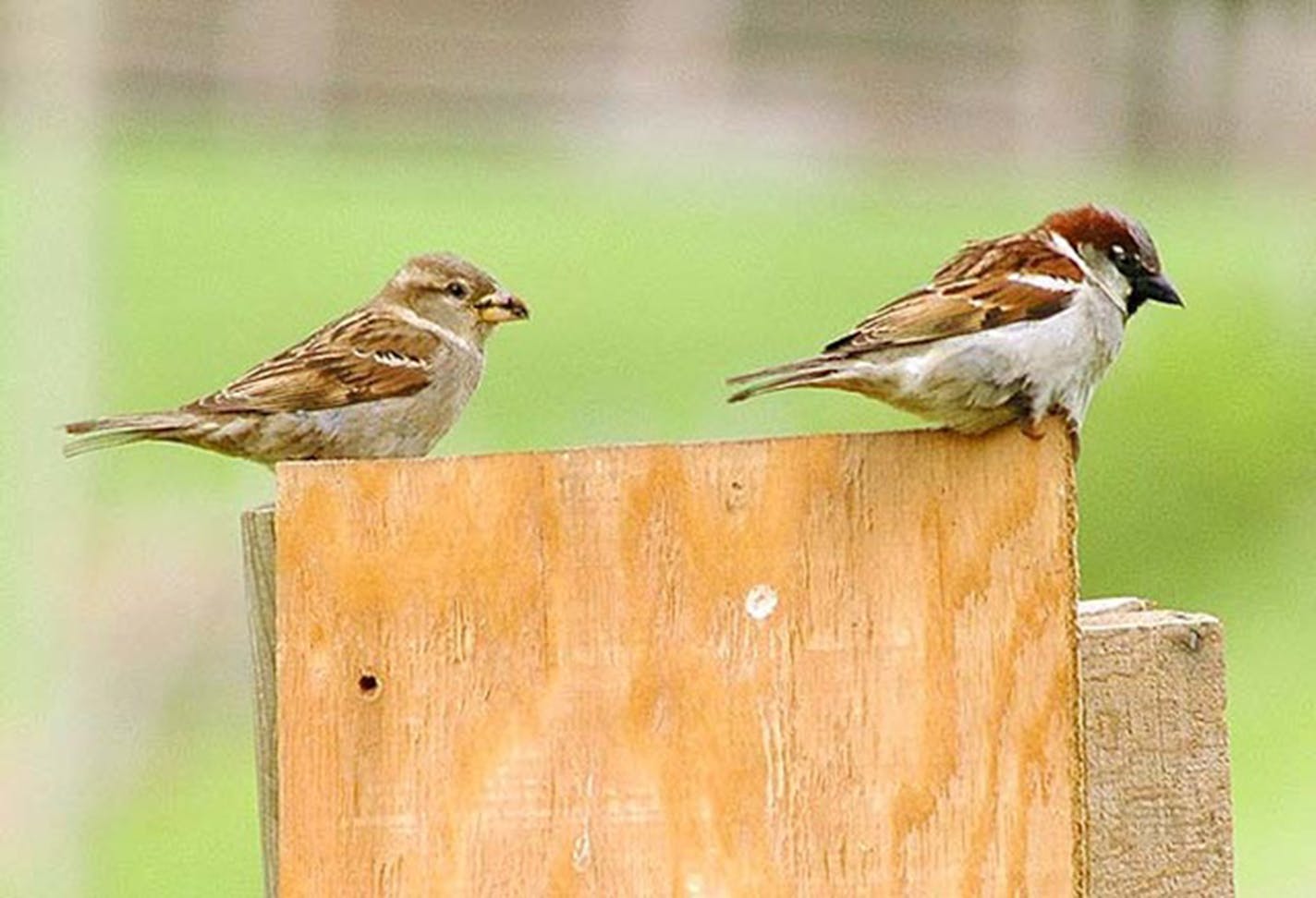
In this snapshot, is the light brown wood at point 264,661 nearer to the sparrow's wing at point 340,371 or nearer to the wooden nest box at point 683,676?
the wooden nest box at point 683,676

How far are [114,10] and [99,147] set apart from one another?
468cm

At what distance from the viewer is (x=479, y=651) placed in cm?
264

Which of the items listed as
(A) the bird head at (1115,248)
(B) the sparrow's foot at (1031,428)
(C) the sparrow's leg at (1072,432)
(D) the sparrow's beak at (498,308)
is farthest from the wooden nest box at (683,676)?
(D) the sparrow's beak at (498,308)

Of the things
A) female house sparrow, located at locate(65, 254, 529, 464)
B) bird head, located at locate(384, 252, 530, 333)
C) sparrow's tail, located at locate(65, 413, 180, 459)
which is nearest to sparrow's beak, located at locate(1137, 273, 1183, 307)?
female house sparrow, located at locate(65, 254, 529, 464)

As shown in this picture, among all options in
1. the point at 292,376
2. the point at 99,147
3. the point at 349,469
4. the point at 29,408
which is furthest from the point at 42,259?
the point at 349,469

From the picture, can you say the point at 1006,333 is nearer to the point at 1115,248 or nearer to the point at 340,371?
the point at 1115,248

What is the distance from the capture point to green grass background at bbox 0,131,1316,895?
382 inches

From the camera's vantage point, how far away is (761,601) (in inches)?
104

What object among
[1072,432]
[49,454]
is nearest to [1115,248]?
[1072,432]

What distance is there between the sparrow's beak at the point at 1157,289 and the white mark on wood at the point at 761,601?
3.65 ft

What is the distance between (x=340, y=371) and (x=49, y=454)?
5962mm

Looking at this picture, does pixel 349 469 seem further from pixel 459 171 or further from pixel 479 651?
pixel 459 171

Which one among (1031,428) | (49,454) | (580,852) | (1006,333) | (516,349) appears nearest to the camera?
(580,852)

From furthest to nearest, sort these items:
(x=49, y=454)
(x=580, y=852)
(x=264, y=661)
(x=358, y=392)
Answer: (x=49, y=454), (x=358, y=392), (x=264, y=661), (x=580, y=852)
